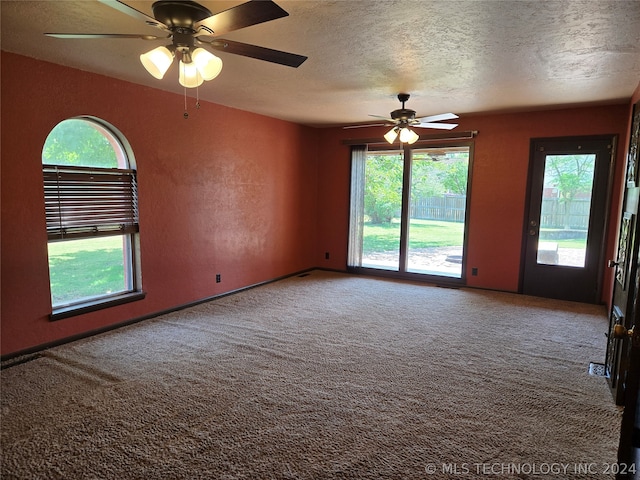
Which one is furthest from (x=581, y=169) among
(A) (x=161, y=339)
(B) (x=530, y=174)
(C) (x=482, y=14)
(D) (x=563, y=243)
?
(A) (x=161, y=339)

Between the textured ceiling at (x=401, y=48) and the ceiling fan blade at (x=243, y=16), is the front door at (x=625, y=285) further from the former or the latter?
the ceiling fan blade at (x=243, y=16)

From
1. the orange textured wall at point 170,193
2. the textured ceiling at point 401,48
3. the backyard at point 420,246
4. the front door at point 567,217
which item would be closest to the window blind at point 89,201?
the orange textured wall at point 170,193

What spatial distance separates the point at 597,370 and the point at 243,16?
349 cm

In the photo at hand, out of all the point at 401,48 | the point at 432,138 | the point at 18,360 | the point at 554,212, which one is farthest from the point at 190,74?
the point at 554,212

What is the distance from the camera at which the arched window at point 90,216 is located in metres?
3.35

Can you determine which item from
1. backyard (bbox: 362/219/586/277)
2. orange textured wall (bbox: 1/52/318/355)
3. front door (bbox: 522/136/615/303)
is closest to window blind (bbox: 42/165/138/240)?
orange textured wall (bbox: 1/52/318/355)

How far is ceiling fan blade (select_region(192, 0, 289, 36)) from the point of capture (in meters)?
1.58

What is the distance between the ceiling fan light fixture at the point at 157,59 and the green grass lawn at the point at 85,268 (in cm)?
219

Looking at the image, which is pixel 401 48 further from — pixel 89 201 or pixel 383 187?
pixel 383 187

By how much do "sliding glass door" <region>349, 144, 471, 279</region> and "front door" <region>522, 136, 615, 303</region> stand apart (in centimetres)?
92

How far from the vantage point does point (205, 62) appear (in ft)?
6.66

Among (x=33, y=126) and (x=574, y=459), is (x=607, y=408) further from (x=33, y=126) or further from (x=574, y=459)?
(x=33, y=126)

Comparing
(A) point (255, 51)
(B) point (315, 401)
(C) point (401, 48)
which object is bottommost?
(B) point (315, 401)

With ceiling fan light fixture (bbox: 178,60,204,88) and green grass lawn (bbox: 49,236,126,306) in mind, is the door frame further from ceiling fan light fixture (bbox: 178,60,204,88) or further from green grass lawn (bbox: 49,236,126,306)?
ceiling fan light fixture (bbox: 178,60,204,88)
